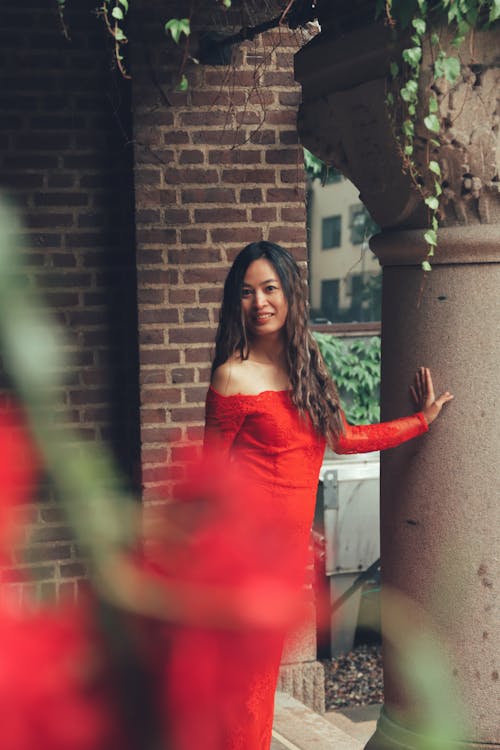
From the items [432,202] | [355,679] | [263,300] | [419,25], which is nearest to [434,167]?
[432,202]

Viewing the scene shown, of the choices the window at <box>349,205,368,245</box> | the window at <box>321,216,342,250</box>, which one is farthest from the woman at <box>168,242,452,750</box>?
the window at <box>321,216,342,250</box>

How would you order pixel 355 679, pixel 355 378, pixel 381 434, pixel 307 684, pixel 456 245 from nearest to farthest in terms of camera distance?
pixel 456 245 → pixel 381 434 → pixel 307 684 → pixel 355 679 → pixel 355 378

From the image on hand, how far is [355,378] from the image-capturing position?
9.85 metres

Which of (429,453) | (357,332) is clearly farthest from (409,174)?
(357,332)

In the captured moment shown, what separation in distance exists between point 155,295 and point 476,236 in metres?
1.90

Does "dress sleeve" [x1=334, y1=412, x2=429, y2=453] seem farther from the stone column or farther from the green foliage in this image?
the green foliage

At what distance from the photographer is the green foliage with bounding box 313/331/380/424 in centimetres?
969

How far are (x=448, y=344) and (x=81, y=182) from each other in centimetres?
215

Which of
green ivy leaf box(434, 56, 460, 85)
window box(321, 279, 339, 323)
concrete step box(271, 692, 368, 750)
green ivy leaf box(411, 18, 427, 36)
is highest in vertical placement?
green ivy leaf box(411, 18, 427, 36)

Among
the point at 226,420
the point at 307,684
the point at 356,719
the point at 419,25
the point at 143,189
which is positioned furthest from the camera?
the point at 356,719

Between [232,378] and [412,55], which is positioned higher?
[412,55]

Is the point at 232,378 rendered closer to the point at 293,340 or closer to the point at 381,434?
the point at 293,340

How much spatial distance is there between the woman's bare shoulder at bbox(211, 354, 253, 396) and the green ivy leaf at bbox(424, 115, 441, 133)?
2.98 ft

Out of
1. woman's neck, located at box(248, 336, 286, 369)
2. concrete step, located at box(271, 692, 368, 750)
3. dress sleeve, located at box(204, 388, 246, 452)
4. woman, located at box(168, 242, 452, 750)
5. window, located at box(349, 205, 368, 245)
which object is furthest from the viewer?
window, located at box(349, 205, 368, 245)
